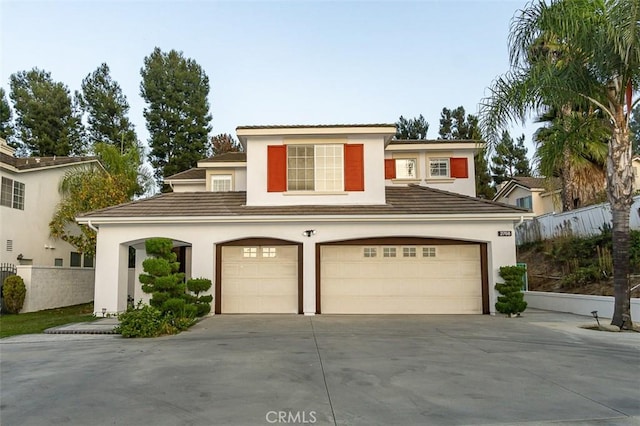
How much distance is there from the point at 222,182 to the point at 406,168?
856 centimetres

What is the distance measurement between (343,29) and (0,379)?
524 inches

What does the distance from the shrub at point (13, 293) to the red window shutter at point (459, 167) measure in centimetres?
1749

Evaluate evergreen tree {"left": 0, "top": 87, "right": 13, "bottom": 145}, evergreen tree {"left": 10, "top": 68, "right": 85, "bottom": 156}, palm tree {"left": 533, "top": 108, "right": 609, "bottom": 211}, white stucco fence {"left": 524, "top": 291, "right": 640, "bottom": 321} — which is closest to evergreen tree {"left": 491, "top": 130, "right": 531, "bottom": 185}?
palm tree {"left": 533, "top": 108, "right": 609, "bottom": 211}

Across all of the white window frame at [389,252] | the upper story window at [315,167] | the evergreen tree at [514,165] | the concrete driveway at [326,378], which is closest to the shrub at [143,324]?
the concrete driveway at [326,378]

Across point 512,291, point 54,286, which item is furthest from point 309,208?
point 54,286

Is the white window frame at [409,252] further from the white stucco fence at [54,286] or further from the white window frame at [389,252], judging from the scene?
the white stucco fence at [54,286]

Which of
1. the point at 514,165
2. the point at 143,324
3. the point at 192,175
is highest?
the point at 514,165

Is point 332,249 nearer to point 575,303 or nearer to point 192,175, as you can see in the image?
point 575,303

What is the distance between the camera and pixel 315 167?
49.4ft

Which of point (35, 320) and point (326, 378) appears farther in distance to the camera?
point (35, 320)

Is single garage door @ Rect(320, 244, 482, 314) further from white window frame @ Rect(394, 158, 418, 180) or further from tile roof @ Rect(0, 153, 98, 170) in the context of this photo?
tile roof @ Rect(0, 153, 98, 170)

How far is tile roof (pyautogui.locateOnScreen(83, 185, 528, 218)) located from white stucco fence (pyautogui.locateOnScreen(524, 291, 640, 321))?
3175 mm

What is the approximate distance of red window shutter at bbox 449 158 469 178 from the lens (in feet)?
67.9

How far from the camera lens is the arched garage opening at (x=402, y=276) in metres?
14.0
